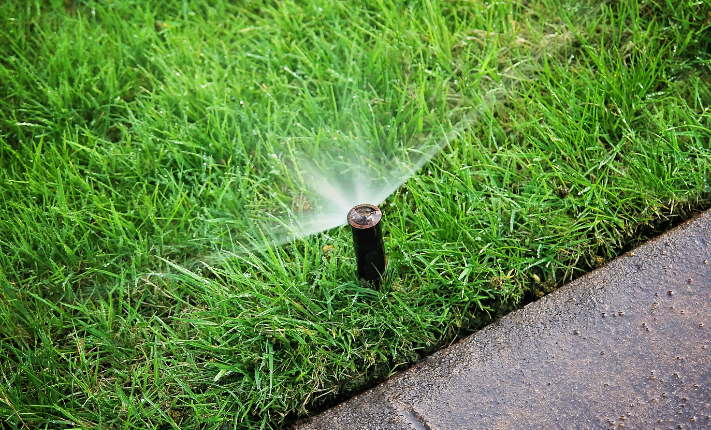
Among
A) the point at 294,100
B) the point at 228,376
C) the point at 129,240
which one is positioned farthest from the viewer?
the point at 294,100

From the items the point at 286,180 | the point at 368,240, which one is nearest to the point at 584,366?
the point at 368,240

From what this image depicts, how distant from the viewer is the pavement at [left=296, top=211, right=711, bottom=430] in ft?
6.02

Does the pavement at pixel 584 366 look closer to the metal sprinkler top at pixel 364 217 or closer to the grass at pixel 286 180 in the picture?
the grass at pixel 286 180

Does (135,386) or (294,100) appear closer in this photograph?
(135,386)

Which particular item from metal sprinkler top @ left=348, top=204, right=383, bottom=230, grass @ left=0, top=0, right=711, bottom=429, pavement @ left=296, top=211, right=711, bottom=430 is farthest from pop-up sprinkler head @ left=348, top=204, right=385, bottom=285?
pavement @ left=296, top=211, right=711, bottom=430

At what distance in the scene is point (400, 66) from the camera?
9.43 ft

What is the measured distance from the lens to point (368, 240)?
1920mm

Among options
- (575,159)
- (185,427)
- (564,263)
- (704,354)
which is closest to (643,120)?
(575,159)

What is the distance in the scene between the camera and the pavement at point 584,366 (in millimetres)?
1834

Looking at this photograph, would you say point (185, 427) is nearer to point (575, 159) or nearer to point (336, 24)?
point (575, 159)

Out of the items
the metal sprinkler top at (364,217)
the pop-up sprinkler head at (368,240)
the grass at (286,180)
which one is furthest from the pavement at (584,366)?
the metal sprinkler top at (364,217)

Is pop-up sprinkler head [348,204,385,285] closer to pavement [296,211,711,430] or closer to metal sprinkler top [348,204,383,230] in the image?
metal sprinkler top [348,204,383,230]

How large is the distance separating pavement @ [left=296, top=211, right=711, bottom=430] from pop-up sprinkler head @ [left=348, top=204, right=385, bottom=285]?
34 centimetres

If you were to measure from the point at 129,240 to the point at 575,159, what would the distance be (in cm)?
171
